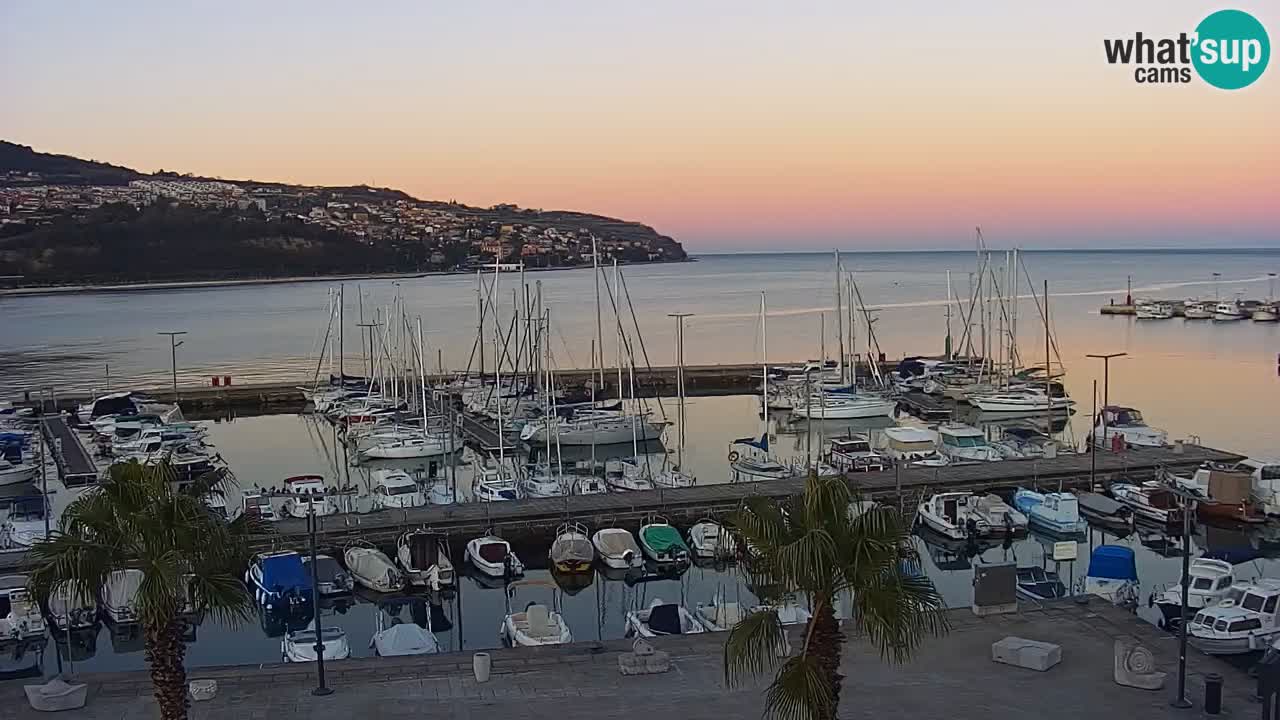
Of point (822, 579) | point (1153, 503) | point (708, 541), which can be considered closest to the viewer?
point (822, 579)

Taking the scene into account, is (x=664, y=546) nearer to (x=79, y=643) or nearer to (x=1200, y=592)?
(x=1200, y=592)

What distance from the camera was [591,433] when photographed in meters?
43.8

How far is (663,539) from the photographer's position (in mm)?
27094

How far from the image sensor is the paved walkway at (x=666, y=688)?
1363 cm

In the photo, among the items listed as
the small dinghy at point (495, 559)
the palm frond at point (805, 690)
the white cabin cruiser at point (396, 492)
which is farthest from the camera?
the white cabin cruiser at point (396, 492)

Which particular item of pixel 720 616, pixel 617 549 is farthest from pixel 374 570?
pixel 720 616

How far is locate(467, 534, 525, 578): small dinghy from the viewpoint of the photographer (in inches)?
1030

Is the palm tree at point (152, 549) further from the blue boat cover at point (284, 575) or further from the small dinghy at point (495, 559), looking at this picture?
the small dinghy at point (495, 559)

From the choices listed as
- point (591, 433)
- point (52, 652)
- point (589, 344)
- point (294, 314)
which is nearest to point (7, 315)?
point (294, 314)

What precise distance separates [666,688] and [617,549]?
12.4m

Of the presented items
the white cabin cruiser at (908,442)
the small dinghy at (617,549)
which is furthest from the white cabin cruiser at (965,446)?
the small dinghy at (617,549)

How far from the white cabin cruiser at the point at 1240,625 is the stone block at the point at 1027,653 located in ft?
17.6

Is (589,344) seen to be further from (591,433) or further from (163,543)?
(163,543)

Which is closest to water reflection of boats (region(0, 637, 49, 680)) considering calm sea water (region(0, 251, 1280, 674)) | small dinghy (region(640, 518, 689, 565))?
calm sea water (region(0, 251, 1280, 674))
